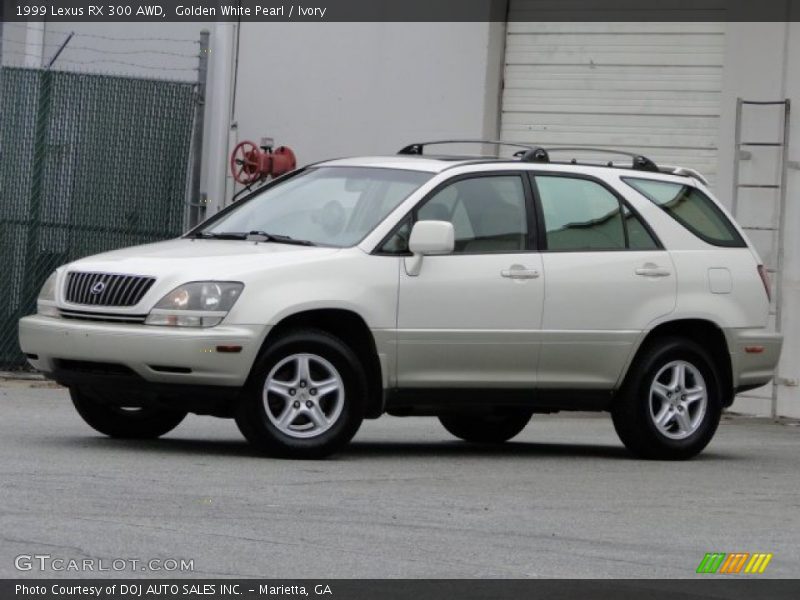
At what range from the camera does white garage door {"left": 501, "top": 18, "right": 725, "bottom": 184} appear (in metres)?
18.6

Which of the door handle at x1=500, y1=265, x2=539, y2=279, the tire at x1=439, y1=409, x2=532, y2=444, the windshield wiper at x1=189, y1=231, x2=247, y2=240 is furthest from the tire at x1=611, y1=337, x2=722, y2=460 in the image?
the windshield wiper at x1=189, y1=231, x2=247, y2=240

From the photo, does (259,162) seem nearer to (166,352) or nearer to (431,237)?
(431,237)

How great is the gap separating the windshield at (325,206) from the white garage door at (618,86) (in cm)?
732

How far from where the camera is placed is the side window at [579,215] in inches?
462

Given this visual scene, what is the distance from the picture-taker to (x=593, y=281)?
38.3 ft

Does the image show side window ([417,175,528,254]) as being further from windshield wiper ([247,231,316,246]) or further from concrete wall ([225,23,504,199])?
concrete wall ([225,23,504,199])

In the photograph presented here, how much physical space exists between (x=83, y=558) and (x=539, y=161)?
563cm

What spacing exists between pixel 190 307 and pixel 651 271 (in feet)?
9.98

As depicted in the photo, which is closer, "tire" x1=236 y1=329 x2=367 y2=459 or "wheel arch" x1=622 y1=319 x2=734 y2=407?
"tire" x1=236 y1=329 x2=367 y2=459

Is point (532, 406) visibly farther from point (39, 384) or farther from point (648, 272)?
point (39, 384)

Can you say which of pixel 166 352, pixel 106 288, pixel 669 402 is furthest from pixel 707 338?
pixel 106 288

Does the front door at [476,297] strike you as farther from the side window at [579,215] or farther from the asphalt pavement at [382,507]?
the asphalt pavement at [382,507]

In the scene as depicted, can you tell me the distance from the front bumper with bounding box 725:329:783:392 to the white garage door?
19.4 feet
